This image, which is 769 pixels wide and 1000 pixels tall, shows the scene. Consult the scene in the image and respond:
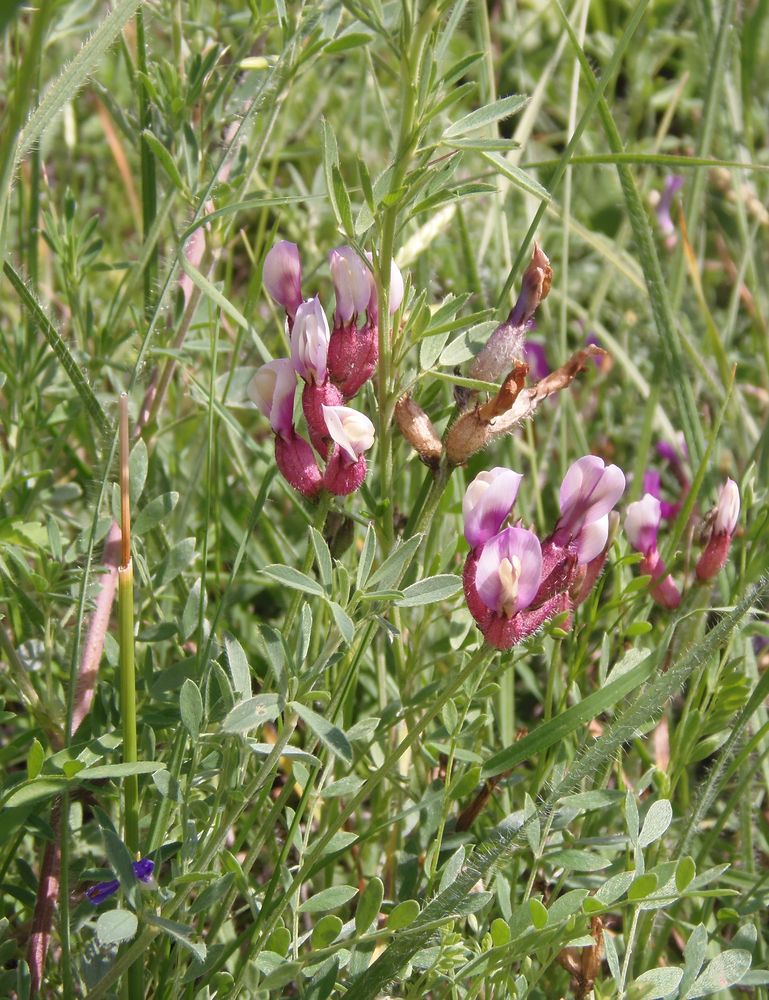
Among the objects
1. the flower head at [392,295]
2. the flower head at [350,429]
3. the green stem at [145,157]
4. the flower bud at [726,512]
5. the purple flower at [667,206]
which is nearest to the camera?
the flower head at [350,429]

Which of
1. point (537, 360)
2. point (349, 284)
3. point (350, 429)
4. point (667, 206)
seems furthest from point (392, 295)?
point (667, 206)

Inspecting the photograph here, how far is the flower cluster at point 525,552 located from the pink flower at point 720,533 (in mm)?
189

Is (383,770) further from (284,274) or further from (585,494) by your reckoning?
(284,274)

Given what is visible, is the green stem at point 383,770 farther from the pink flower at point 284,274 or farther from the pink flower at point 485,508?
the pink flower at point 284,274

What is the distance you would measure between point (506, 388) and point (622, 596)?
0.43 meters

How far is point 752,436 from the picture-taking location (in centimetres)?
233

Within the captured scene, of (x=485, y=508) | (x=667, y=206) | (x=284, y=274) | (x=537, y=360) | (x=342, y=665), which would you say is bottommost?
(x=537, y=360)

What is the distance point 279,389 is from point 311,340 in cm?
8

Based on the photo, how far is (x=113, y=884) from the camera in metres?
1.29

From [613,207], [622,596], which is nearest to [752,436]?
[622,596]

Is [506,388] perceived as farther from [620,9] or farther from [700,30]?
[620,9]

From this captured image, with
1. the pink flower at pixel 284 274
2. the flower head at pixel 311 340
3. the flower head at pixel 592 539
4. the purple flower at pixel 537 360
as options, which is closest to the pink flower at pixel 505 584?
the flower head at pixel 592 539

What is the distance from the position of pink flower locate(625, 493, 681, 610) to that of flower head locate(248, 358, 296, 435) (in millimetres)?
510

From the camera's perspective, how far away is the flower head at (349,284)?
1188mm
